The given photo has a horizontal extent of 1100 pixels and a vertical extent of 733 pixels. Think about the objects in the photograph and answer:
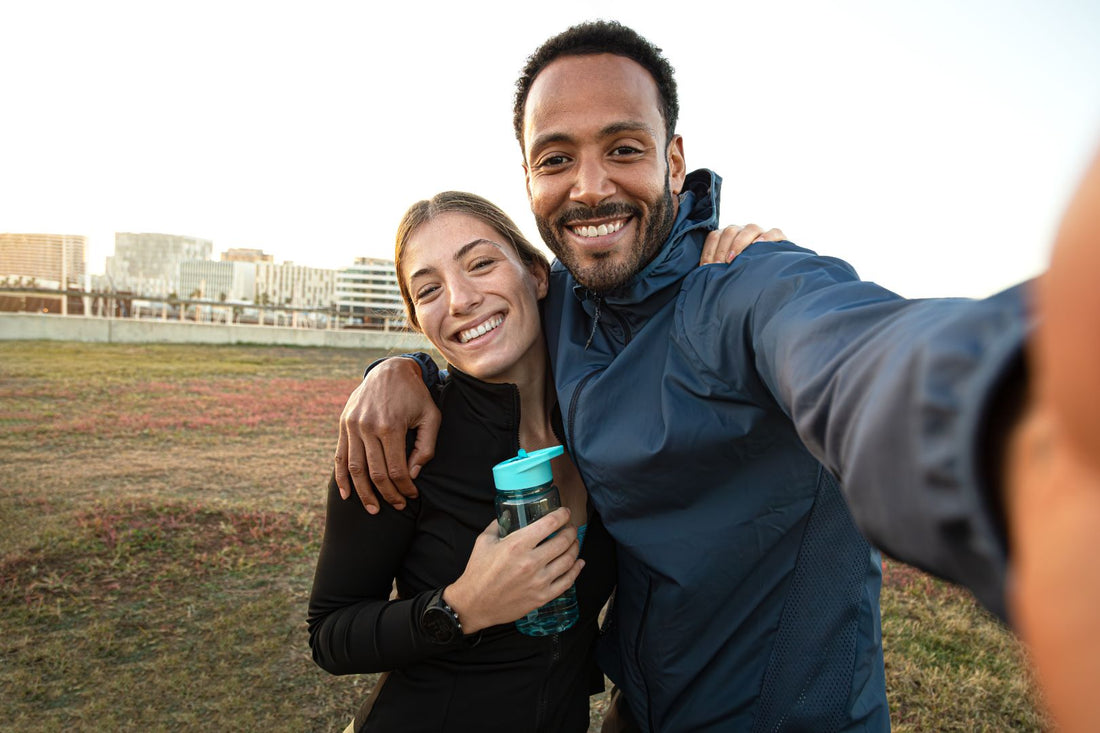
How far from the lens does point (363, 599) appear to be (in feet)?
6.60

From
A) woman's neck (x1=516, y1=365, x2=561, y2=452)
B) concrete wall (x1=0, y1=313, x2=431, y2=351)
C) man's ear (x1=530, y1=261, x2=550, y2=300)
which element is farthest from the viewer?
concrete wall (x1=0, y1=313, x2=431, y2=351)

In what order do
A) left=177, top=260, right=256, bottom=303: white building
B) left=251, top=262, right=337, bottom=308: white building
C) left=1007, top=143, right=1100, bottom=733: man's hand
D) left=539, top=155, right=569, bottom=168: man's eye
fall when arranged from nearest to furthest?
left=1007, top=143, right=1100, bottom=733: man's hand < left=539, top=155, right=569, bottom=168: man's eye < left=251, top=262, right=337, bottom=308: white building < left=177, top=260, right=256, bottom=303: white building

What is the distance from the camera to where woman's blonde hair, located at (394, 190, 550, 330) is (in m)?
2.36

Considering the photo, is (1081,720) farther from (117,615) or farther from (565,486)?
(117,615)

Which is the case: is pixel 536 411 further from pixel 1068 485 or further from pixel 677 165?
pixel 1068 485

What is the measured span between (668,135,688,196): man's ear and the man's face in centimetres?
12

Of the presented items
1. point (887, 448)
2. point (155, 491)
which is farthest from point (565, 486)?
point (155, 491)

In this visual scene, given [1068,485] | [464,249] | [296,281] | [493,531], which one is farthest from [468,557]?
[296,281]

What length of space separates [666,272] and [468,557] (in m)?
1.04

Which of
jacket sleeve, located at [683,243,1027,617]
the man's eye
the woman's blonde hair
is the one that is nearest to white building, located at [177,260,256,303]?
the woman's blonde hair

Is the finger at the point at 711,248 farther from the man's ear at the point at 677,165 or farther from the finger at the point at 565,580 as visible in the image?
the finger at the point at 565,580

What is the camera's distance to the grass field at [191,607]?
11.8ft

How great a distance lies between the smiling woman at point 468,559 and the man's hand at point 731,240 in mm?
696

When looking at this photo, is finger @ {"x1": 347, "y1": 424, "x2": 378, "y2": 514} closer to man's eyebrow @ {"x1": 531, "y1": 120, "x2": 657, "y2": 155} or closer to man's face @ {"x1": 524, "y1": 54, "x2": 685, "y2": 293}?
man's face @ {"x1": 524, "y1": 54, "x2": 685, "y2": 293}
